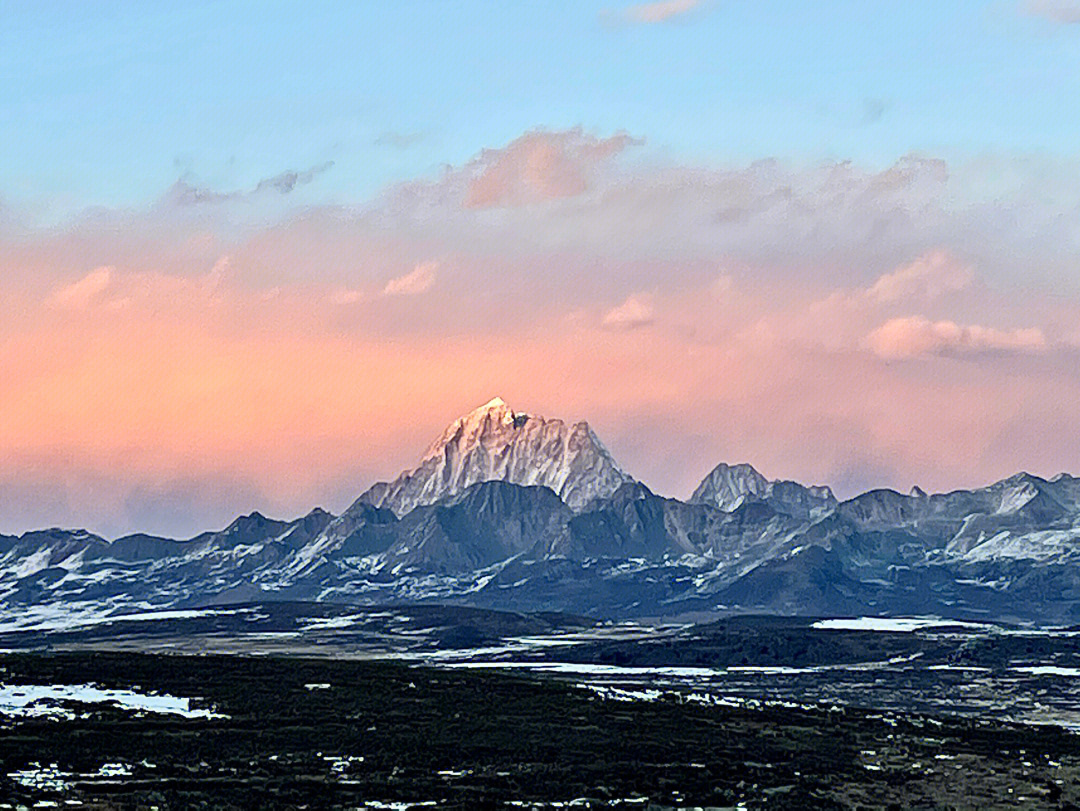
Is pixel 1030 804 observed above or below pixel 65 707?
below

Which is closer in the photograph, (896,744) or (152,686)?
(896,744)

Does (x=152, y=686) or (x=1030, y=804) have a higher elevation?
(x=152, y=686)

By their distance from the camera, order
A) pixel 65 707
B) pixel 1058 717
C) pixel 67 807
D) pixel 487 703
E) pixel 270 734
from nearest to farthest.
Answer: pixel 67 807 → pixel 270 734 → pixel 65 707 → pixel 487 703 → pixel 1058 717

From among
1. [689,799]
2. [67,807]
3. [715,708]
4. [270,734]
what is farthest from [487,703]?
[67,807]

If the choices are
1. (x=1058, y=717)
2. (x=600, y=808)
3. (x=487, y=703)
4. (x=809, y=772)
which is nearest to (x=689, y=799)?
(x=600, y=808)

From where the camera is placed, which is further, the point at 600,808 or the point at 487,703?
the point at 487,703

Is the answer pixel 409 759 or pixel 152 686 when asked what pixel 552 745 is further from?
pixel 152 686

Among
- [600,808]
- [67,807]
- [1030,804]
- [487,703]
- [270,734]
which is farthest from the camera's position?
[487,703]

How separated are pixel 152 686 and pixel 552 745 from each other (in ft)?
164

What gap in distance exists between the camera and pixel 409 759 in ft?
357

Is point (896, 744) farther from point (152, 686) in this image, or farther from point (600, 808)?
point (152, 686)

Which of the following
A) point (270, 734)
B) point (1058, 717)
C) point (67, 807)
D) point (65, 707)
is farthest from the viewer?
A: point (1058, 717)

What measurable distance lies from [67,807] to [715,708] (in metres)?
78.3

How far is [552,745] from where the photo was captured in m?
120
